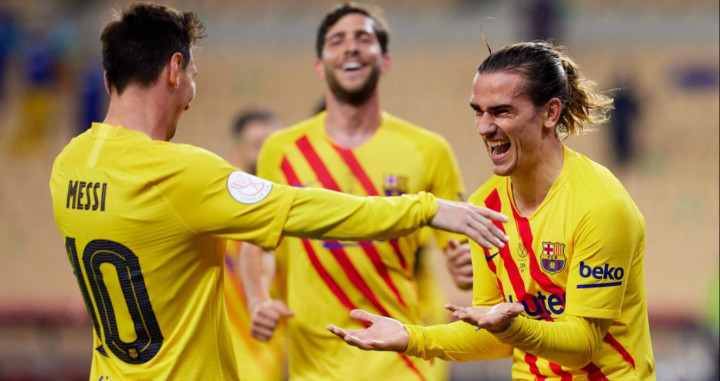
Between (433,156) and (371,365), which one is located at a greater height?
(433,156)

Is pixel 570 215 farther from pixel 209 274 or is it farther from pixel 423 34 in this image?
pixel 423 34

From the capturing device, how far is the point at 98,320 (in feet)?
11.2

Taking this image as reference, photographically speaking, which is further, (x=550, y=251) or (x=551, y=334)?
(x=550, y=251)

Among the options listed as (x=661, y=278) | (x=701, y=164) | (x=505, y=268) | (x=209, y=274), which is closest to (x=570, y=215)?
(x=505, y=268)

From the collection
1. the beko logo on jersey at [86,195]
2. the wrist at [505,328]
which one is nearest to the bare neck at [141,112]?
the beko logo on jersey at [86,195]

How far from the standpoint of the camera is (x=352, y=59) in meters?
4.61

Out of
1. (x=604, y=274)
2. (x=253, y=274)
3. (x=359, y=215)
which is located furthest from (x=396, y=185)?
(x=604, y=274)

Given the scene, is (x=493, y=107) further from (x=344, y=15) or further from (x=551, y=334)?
(x=344, y=15)

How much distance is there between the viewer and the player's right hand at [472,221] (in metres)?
3.11

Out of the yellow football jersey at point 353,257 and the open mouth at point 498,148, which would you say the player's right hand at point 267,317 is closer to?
the yellow football jersey at point 353,257

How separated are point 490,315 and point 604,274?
0.46 meters

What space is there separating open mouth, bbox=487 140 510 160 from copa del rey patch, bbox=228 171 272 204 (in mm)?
748

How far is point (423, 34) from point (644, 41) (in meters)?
2.87

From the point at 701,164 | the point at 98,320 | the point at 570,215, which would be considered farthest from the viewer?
the point at 701,164
